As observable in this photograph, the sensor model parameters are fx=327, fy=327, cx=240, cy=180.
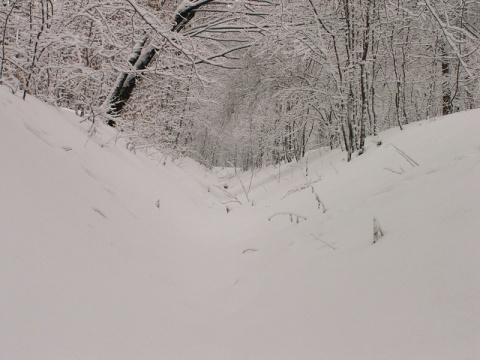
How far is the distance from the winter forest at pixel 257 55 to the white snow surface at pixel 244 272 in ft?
2.61

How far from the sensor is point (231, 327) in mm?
1431

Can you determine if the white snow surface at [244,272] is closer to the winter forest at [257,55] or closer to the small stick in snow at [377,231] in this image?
the small stick in snow at [377,231]

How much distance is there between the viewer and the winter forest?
288 centimetres

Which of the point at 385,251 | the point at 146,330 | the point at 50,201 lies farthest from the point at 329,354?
the point at 50,201

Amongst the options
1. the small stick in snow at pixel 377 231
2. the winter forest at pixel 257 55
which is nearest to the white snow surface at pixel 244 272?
the small stick in snow at pixel 377 231

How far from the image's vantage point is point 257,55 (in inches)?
197

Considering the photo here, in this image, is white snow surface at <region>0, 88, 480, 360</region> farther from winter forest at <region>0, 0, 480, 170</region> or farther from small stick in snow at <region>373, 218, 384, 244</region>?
winter forest at <region>0, 0, 480, 170</region>

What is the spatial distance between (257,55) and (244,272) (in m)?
3.80

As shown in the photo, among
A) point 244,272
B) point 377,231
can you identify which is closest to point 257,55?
point 244,272

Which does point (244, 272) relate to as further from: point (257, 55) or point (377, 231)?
point (257, 55)

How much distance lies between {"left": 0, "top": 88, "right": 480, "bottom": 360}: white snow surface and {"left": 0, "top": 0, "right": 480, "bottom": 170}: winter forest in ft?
2.61

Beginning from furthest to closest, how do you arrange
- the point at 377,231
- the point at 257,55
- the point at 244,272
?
the point at 257,55 → the point at 244,272 → the point at 377,231

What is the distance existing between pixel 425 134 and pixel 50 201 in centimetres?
250

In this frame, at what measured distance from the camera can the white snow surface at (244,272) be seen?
941 mm
